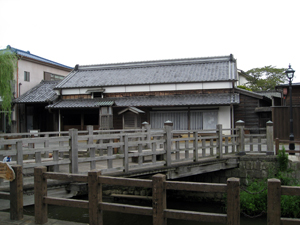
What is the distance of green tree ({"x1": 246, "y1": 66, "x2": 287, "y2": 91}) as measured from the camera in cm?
3422

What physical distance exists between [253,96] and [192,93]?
4.05 m

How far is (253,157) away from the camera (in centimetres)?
1105

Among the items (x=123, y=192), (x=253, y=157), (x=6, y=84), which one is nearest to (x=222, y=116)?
(x=253, y=157)

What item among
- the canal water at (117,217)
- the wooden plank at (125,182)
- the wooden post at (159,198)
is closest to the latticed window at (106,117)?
the canal water at (117,217)

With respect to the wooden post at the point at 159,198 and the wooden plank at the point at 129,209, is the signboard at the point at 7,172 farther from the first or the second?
the wooden post at the point at 159,198

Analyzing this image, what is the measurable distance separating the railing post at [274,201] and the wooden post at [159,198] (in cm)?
153

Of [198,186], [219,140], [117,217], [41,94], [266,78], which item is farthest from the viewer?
[266,78]

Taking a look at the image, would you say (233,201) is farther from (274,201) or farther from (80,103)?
(80,103)

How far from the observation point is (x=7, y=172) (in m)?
4.98

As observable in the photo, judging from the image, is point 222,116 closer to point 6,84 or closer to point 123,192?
point 123,192

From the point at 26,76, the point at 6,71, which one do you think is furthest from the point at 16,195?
the point at 26,76

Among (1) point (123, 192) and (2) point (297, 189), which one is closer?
(2) point (297, 189)

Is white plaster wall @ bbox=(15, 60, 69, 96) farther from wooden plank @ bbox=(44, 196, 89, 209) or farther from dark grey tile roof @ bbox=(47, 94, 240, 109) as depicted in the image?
wooden plank @ bbox=(44, 196, 89, 209)

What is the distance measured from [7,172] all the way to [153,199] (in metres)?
2.63
